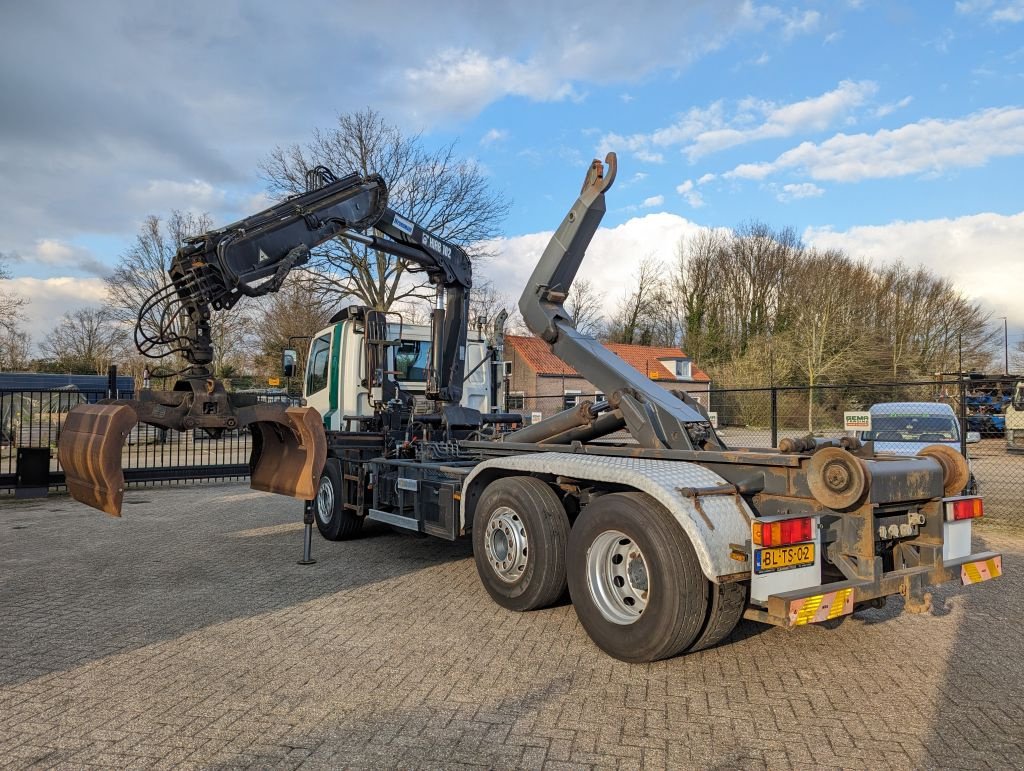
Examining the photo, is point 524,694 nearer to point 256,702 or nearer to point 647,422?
point 256,702

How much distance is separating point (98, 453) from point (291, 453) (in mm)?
1952

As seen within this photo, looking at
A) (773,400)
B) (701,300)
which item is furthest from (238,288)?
(701,300)

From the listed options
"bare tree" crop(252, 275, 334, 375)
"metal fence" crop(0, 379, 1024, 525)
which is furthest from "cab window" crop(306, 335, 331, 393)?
"bare tree" crop(252, 275, 334, 375)

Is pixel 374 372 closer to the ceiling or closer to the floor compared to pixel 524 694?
closer to the ceiling

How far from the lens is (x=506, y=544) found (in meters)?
5.35

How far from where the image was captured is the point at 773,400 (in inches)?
473

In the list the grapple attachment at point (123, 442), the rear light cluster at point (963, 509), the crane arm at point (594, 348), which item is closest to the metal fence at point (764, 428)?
the grapple attachment at point (123, 442)

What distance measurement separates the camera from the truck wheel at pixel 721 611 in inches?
155

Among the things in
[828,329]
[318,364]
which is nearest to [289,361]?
[318,364]

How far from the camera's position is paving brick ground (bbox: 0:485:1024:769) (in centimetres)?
319

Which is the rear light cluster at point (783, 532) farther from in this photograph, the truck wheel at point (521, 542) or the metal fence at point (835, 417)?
the metal fence at point (835, 417)

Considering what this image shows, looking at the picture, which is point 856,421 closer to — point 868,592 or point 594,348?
point 594,348

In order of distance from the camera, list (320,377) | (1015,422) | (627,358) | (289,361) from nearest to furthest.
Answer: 1. (289,361)
2. (320,377)
3. (1015,422)
4. (627,358)

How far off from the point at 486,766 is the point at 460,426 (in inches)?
219
